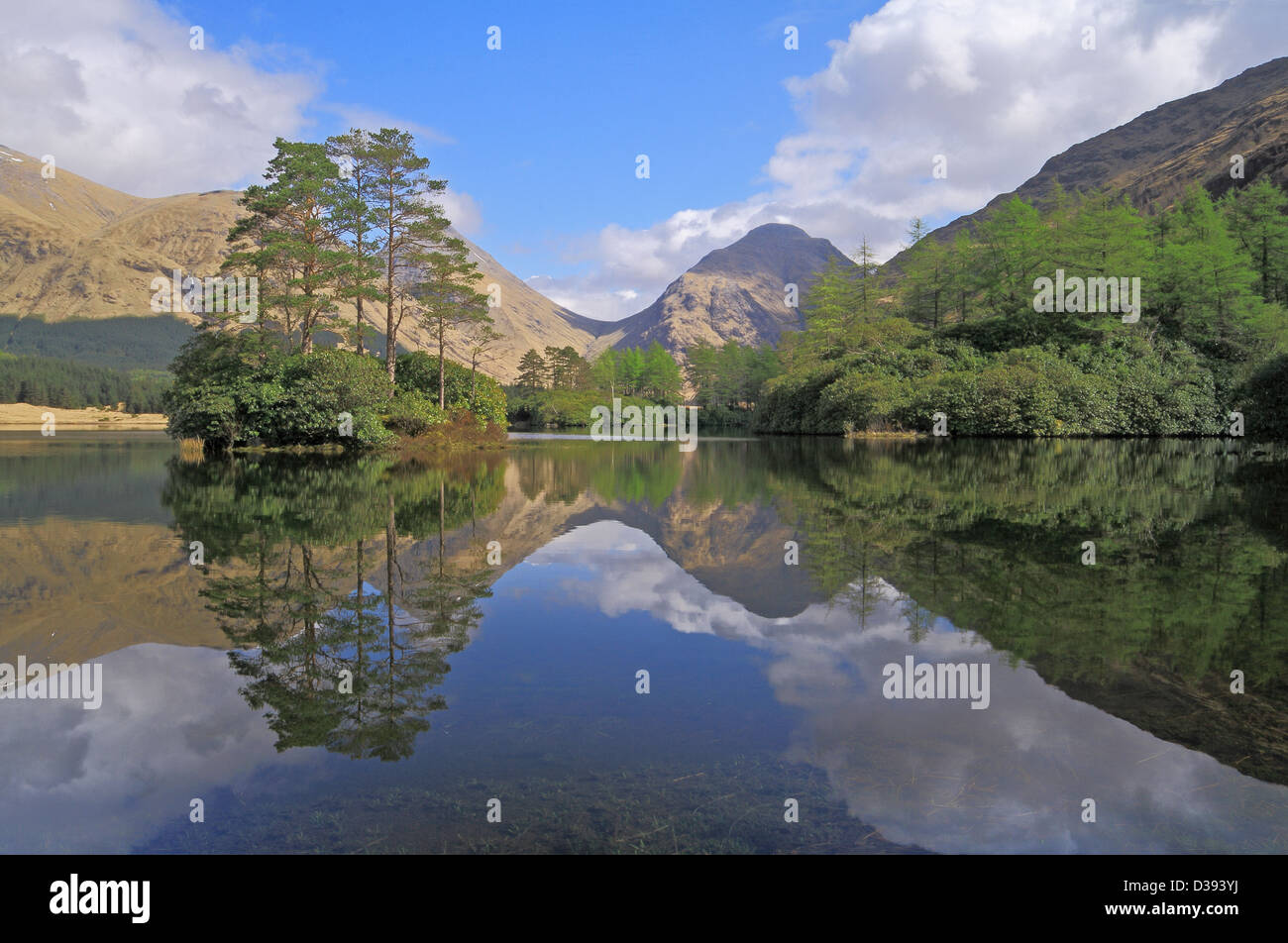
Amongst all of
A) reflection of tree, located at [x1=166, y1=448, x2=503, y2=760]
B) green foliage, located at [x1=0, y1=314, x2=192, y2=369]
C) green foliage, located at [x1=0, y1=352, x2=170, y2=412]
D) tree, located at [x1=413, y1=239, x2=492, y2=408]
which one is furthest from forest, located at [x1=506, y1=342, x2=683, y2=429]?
green foliage, located at [x1=0, y1=314, x2=192, y2=369]

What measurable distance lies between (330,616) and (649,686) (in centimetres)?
377

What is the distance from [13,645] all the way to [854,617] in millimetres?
8375

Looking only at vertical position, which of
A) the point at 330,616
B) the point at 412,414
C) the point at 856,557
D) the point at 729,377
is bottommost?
the point at 330,616

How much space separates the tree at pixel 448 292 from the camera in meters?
37.7

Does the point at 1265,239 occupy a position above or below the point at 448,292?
above

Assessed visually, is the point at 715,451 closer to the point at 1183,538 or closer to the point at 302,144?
the point at 302,144

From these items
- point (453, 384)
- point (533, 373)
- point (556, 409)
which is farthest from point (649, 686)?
point (533, 373)

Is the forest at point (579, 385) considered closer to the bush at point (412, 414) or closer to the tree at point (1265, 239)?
the bush at point (412, 414)

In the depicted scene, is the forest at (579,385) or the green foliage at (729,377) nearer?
the forest at (579,385)

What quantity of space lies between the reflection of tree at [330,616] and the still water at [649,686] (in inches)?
1.7

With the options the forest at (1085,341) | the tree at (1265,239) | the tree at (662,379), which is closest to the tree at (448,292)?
the forest at (1085,341)

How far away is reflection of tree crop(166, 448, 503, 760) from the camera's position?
5051mm

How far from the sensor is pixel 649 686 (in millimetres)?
5832

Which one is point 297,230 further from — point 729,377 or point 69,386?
point 69,386
